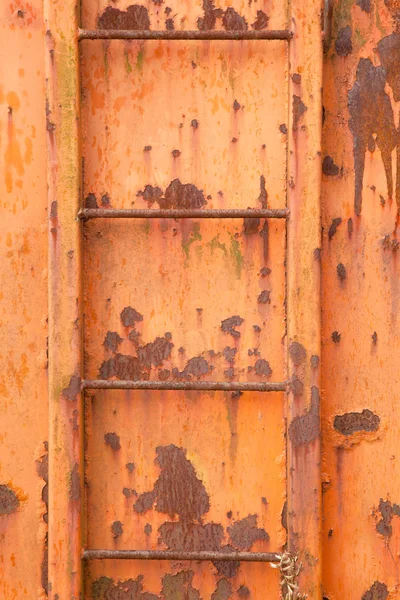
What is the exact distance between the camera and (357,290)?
1.81 metres

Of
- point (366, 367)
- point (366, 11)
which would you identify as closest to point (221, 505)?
point (366, 367)

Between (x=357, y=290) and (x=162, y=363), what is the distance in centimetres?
60

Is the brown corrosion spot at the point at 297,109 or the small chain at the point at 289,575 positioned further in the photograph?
the brown corrosion spot at the point at 297,109

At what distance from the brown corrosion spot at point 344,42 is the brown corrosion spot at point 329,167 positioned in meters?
0.30

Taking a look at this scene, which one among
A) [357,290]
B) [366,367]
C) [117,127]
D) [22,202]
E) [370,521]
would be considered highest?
[117,127]

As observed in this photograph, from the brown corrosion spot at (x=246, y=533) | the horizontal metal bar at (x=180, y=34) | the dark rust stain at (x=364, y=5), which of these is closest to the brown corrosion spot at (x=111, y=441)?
the brown corrosion spot at (x=246, y=533)

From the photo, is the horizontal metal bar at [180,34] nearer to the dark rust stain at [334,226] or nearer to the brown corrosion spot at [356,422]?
the dark rust stain at [334,226]

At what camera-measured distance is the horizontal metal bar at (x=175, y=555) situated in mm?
1740

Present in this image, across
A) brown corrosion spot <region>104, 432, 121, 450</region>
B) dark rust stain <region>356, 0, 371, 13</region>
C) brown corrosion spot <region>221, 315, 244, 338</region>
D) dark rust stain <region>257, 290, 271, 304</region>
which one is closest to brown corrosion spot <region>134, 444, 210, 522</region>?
brown corrosion spot <region>104, 432, 121, 450</region>

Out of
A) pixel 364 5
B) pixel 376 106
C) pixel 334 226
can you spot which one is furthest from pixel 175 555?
pixel 364 5

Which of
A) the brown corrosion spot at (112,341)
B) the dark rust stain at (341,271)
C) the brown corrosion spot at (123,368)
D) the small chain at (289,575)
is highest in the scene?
the dark rust stain at (341,271)

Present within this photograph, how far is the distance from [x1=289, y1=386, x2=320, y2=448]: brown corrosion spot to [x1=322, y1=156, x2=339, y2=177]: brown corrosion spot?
2.01 feet

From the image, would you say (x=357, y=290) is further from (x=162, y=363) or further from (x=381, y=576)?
(x=381, y=576)

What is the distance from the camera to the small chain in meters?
1.62
